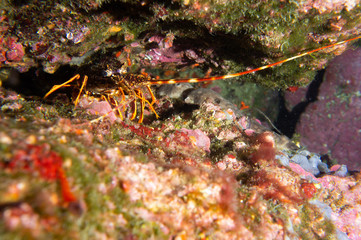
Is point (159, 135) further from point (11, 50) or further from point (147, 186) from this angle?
point (11, 50)

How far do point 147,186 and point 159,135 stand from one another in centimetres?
160

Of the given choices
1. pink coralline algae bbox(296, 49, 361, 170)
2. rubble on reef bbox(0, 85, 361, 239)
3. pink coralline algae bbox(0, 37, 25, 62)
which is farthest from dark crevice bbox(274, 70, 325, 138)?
pink coralline algae bbox(0, 37, 25, 62)

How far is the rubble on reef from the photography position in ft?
3.49

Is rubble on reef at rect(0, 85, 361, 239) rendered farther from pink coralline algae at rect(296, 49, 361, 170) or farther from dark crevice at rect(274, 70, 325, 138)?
dark crevice at rect(274, 70, 325, 138)

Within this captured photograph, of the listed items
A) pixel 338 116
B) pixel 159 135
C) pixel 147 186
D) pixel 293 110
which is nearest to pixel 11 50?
pixel 159 135

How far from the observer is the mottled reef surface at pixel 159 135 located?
3.93ft

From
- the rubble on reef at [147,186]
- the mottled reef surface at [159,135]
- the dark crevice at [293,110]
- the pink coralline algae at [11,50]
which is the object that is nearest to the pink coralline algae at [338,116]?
the dark crevice at [293,110]

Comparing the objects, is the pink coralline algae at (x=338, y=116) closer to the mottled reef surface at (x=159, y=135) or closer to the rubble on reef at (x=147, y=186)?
the mottled reef surface at (x=159, y=135)

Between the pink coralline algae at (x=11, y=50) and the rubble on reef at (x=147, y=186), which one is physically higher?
the pink coralline algae at (x=11, y=50)

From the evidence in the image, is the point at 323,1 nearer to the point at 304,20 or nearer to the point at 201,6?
the point at 304,20

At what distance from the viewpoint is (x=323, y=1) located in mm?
2668

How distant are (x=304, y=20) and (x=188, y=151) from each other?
8.89ft

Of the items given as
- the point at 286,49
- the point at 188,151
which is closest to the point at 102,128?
the point at 188,151

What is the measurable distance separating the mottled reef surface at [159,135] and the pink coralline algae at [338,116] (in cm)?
314
